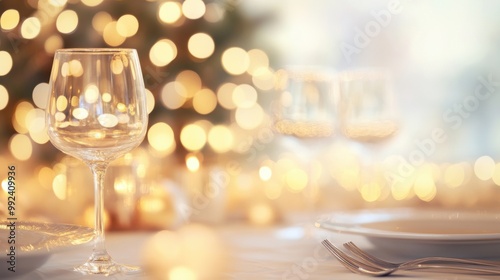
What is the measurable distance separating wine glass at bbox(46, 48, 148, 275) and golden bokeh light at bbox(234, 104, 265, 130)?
7.65 feet

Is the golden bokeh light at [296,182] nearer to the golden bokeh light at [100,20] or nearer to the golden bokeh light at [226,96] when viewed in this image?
the golden bokeh light at [226,96]

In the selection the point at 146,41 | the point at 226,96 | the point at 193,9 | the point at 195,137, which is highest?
the point at 193,9

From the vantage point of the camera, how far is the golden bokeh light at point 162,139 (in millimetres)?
2834

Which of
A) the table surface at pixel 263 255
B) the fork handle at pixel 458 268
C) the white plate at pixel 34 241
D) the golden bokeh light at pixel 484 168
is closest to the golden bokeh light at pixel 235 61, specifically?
the golden bokeh light at pixel 484 168

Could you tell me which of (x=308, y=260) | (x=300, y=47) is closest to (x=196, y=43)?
(x=300, y=47)

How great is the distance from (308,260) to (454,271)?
0.53 ft

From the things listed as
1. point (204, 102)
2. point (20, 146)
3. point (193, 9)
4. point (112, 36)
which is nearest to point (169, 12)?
point (193, 9)

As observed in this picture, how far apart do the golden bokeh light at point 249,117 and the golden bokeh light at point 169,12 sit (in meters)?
0.78

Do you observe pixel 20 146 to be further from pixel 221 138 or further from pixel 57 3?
pixel 57 3

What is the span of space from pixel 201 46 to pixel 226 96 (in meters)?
0.31

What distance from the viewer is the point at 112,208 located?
112cm

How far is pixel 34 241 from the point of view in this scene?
82 centimetres

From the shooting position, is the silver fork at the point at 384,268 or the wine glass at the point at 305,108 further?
the wine glass at the point at 305,108

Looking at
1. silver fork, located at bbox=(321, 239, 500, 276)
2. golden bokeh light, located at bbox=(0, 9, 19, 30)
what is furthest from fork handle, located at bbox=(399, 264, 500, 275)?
golden bokeh light, located at bbox=(0, 9, 19, 30)
